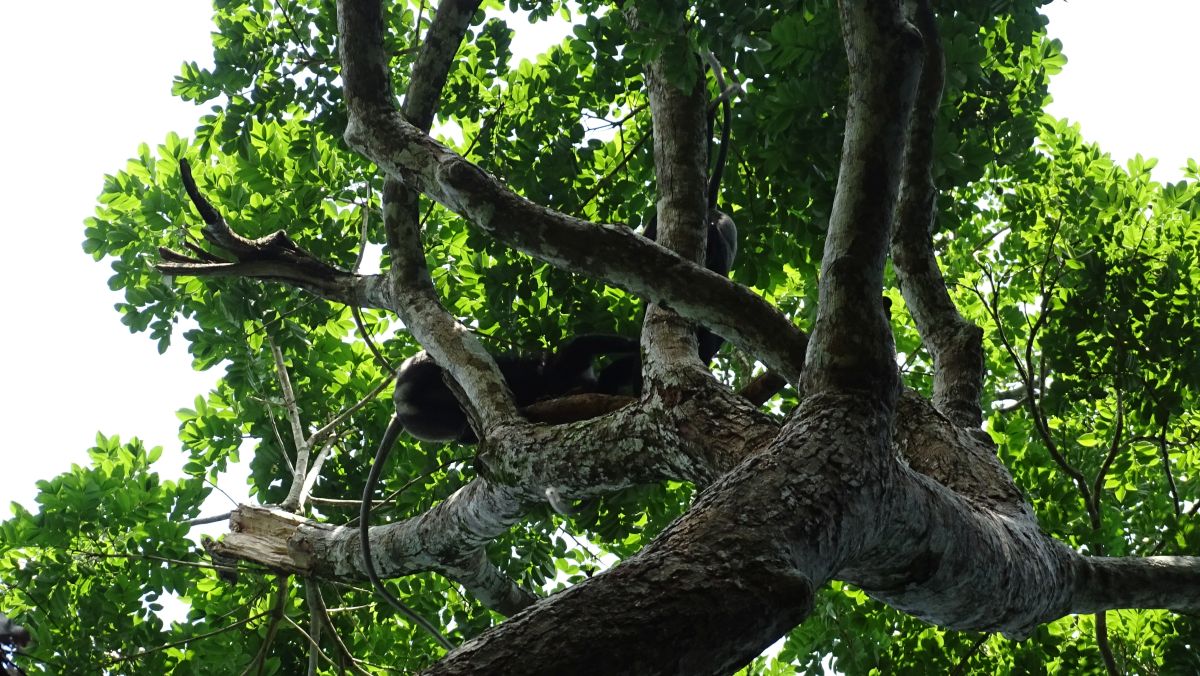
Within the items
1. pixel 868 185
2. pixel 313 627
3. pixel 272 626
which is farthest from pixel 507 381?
pixel 868 185

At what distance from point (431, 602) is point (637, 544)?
1.42 m

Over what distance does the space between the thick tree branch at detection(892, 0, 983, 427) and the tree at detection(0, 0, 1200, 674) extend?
0.02m

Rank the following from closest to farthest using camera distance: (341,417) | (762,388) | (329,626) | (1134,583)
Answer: (1134,583) → (762,388) → (329,626) → (341,417)

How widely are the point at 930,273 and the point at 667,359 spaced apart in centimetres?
130

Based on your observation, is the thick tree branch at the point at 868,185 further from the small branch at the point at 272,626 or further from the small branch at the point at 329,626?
the small branch at the point at 272,626

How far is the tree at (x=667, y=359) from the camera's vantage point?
7.58ft

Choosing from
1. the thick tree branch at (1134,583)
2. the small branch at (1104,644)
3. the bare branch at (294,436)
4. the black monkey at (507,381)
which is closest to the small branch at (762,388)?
the thick tree branch at (1134,583)

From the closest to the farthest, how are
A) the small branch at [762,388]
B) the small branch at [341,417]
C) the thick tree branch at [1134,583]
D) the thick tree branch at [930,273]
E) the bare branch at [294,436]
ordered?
the thick tree branch at [1134,583] → the thick tree branch at [930,273] → the small branch at [762,388] → the bare branch at [294,436] → the small branch at [341,417]

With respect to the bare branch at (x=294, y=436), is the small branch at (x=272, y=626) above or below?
below

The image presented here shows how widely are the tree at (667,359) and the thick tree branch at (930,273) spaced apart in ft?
0.06

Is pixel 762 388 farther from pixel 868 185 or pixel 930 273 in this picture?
pixel 868 185

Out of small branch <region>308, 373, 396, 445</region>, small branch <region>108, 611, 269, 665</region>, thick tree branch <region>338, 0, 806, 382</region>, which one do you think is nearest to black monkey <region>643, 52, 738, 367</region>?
small branch <region>308, 373, 396, 445</region>

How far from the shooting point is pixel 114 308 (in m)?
5.75

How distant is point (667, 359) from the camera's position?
3.32 meters
